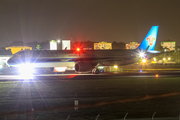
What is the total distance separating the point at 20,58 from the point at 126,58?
19458mm

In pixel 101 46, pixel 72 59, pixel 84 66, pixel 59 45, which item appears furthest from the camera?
pixel 101 46

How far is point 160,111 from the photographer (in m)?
10.9

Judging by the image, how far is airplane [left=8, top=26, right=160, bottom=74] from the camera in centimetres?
3644

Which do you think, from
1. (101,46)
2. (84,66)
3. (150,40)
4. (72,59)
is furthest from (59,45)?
(84,66)

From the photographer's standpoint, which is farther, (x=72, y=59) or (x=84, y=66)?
(x=72, y=59)

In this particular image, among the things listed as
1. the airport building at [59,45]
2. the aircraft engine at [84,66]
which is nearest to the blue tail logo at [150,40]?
the aircraft engine at [84,66]

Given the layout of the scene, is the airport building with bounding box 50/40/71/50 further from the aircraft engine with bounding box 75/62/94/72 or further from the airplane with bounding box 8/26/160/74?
the aircraft engine with bounding box 75/62/94/72

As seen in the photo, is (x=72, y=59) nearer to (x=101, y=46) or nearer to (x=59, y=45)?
(x=59, y=45)

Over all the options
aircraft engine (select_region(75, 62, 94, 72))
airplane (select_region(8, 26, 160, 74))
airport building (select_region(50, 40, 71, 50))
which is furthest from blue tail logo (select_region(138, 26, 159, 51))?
airport building (select_region(50, 40, 71, 50))

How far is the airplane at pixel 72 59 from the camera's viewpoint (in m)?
36.4

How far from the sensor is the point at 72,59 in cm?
3841

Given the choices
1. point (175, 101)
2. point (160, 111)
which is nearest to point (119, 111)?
point (160, 111)

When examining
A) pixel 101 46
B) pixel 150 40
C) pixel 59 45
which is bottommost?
pixel 150 40

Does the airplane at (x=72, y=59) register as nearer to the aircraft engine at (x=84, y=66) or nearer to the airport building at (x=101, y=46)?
the aircraft engine at (x=84, y=66)
